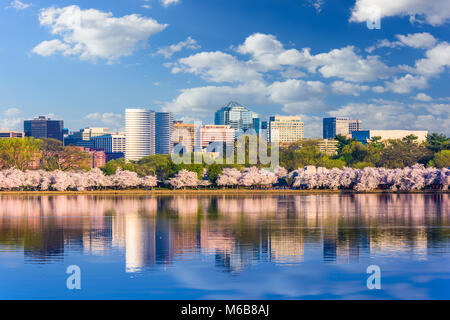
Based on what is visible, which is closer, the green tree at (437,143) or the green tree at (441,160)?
the green tree at (441,160)

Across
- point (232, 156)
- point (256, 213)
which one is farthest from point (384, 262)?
point (232, 156)

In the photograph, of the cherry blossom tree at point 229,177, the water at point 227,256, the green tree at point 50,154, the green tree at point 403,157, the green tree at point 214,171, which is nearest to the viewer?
the water at point 227,256

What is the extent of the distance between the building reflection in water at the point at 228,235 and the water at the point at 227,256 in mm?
70

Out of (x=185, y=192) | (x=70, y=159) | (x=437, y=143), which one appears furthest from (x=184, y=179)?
(x=437, y=143)

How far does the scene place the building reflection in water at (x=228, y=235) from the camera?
29984mm

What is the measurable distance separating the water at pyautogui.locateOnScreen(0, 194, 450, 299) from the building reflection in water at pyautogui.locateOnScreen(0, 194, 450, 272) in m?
0.07

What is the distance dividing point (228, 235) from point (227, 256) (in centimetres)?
767

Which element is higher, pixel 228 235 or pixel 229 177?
pixel 229 177

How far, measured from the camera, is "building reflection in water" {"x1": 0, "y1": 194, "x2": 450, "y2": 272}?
30.0 m

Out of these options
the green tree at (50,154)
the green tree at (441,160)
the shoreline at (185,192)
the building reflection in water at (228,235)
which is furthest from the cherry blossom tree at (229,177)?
the building reflection in water at (228,235)

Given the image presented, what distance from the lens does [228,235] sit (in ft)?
122

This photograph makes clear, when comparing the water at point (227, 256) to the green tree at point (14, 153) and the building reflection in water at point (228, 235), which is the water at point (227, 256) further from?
the green tree at point (14, 153)

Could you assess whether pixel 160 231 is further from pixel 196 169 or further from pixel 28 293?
pixel 196 169

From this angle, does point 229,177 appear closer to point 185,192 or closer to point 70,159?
point 185,192
